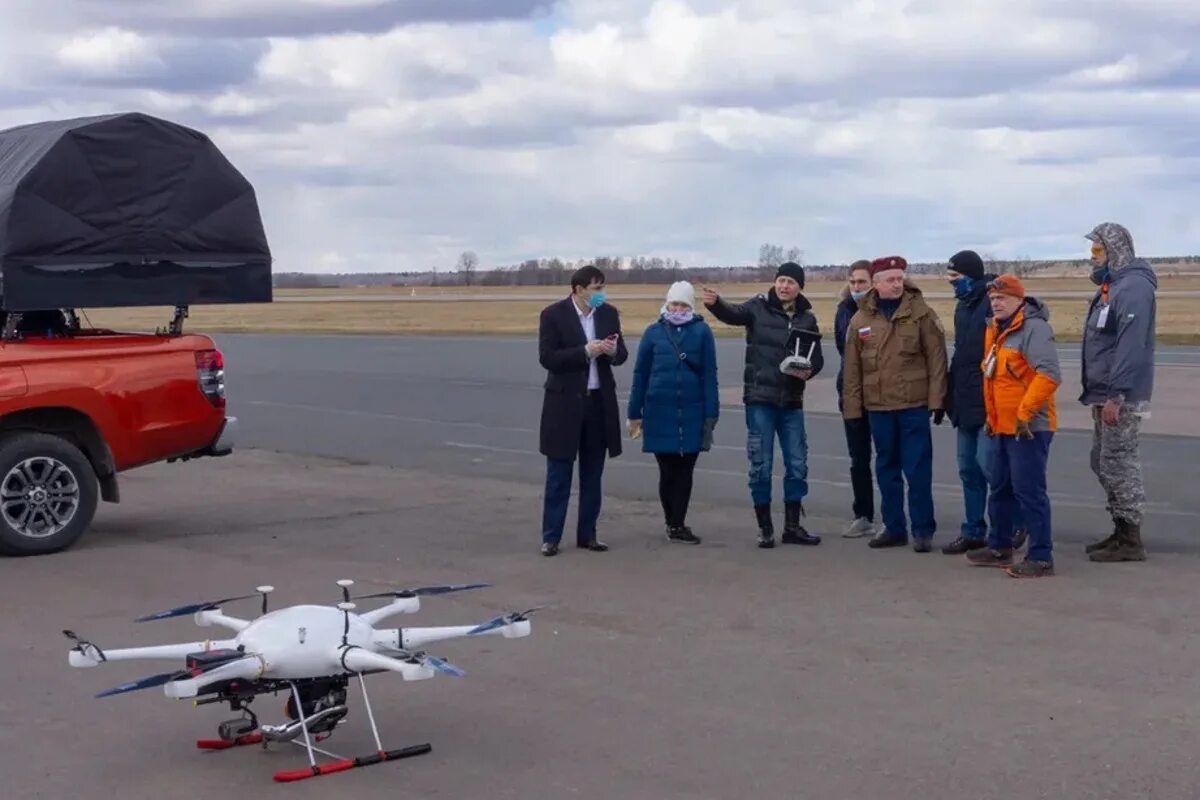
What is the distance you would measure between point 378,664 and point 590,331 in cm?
551

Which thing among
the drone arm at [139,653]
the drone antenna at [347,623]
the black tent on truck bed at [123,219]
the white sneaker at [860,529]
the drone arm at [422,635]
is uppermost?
the black tent on truck bed at [123,219]

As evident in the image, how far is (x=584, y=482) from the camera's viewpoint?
10867 millimetres

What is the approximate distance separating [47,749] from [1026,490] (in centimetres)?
584

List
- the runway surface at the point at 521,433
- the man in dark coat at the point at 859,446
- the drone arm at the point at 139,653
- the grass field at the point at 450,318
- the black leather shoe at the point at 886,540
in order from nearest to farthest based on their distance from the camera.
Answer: the drone arm at the point at 139,653 → the black leather shoe at the point at 886,540 → the man in dark coat at the point at 859,446 → the runway surface at the point at 521,433 → the grass field at the point at 450,318

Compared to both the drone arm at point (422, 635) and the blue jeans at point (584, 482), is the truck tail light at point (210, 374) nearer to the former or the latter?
the blue jeans at point (584, 482)

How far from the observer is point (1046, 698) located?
22.5 feet

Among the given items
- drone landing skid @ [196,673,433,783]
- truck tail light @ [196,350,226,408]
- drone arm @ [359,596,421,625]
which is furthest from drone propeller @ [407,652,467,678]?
truck tail light @ [196,350,226,408]

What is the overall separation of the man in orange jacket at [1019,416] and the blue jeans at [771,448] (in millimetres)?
1444

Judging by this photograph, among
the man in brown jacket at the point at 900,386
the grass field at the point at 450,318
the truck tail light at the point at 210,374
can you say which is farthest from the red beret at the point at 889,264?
the grass field at the point at 450,318

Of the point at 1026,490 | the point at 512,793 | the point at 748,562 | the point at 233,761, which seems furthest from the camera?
the point at 748,562

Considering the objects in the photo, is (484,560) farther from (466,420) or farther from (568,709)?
(466,420)

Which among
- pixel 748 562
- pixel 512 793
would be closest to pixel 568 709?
pixel 512 793

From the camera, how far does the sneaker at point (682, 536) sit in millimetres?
11038

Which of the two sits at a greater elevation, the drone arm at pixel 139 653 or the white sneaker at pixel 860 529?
the drone arm at pixel 139 653
